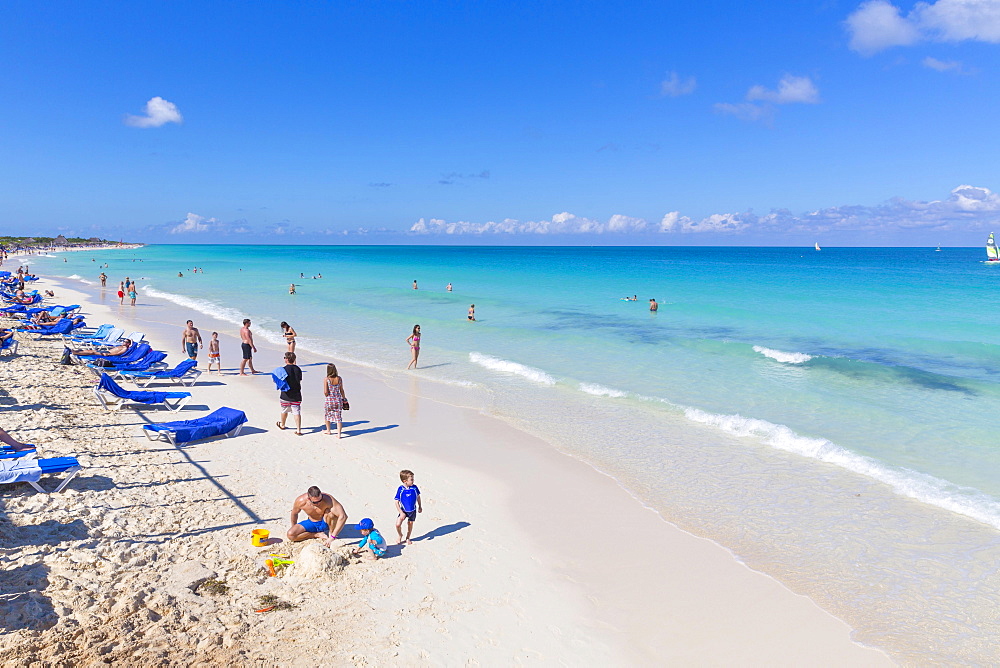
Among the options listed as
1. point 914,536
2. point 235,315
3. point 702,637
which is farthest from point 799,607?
point 235,315

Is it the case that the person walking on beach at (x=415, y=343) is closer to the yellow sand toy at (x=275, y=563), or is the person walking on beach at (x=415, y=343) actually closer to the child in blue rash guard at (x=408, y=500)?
the child in blue rash guard at (x=408, y=500)

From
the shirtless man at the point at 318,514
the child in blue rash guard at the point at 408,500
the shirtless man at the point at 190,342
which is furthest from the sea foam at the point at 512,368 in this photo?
the shirtless man at the point at 318,514

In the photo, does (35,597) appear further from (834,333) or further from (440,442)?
(834,333)

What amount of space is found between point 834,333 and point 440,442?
2235cm

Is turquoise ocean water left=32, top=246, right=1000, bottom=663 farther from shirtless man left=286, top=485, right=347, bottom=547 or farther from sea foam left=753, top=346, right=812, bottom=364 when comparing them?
shirtless man left=286, top=485, right=347, bottom=547

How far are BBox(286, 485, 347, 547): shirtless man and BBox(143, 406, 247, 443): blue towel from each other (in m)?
3.73

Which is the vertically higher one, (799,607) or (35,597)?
(35,597)

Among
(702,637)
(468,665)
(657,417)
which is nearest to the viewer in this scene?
(468,665)

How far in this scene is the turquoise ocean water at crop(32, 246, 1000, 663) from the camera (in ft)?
22.1

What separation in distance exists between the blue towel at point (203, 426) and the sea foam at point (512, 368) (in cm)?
782

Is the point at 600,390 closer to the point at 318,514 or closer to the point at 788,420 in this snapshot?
the point at 788,420

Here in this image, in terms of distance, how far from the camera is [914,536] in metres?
7.66

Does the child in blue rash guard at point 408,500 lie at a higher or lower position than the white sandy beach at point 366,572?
higher

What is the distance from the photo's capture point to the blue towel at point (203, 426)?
9.43 meters
